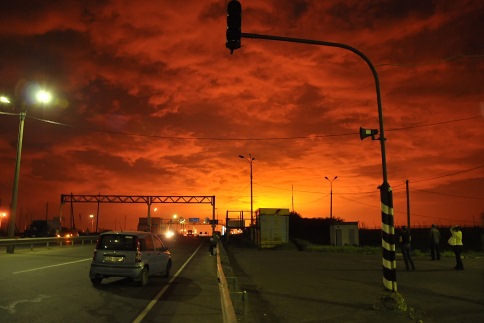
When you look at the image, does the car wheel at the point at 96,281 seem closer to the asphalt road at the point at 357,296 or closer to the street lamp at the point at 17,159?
the asphalt road at the point at 357,296

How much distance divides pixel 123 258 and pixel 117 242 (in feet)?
2.16

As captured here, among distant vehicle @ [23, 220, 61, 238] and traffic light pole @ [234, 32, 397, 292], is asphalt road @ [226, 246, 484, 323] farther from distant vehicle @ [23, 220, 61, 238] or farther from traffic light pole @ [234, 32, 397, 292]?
distant vehicle @ [23, 220, 61, 238]

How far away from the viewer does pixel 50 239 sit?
31562 millimetres

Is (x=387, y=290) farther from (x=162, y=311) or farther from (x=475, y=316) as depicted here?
(x=162, y=311)

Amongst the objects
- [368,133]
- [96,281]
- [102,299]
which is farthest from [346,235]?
[102,299]

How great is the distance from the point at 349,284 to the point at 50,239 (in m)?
25.1

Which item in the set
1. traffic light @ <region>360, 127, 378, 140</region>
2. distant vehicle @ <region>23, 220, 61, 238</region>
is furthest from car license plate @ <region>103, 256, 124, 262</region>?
distant vehicle @ <region>23, 220, 61, 238</region>

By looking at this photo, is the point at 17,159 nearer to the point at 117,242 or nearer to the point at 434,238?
the point at 117,242

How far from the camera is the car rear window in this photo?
13.0 meters

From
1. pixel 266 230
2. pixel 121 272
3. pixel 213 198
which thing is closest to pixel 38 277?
pixel 121 272

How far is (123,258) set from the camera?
1272 centimetres

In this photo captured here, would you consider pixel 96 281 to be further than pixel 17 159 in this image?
No

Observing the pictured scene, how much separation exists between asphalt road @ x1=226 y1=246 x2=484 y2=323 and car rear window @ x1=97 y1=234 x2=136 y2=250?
3679 millimetres

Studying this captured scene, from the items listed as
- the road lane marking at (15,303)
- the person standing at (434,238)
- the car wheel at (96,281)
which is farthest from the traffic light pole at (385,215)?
the person standing at (434,238)
